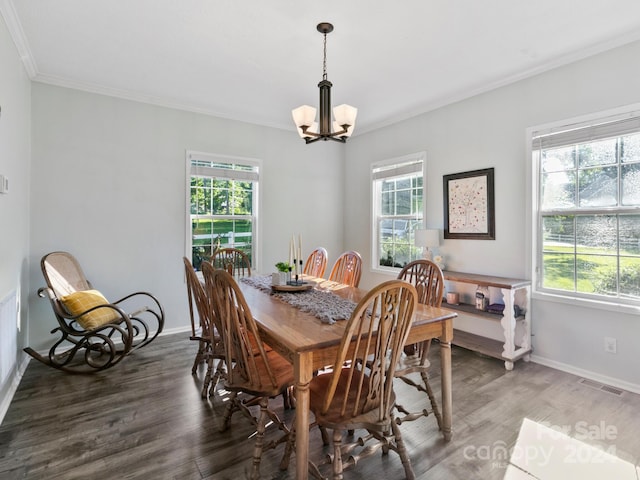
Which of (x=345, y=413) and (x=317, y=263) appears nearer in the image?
(x=345, y=413)

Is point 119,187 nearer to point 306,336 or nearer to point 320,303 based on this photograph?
point 320,303

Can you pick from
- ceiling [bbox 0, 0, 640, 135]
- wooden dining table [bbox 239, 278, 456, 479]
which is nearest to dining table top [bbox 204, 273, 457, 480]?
wooden dining table [bbox 239, 278, 456, 479]

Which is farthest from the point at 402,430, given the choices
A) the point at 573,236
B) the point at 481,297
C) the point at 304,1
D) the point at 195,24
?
the point at 195,24

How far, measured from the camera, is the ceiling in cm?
236

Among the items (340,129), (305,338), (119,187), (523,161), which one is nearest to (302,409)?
(305,338)

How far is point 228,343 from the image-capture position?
5.88 ft

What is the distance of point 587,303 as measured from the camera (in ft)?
9.66

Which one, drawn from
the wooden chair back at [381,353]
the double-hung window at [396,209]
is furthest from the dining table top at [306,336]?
the double-hung window at [396,209]

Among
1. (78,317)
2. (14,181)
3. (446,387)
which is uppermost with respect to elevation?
(14,181)

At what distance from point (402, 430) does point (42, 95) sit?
14.3ft

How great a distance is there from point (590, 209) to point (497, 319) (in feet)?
4.03

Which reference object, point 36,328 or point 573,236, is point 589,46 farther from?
Result: point 36,328

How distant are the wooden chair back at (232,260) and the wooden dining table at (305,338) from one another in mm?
1453

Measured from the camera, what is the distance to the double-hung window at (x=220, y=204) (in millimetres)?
4285
